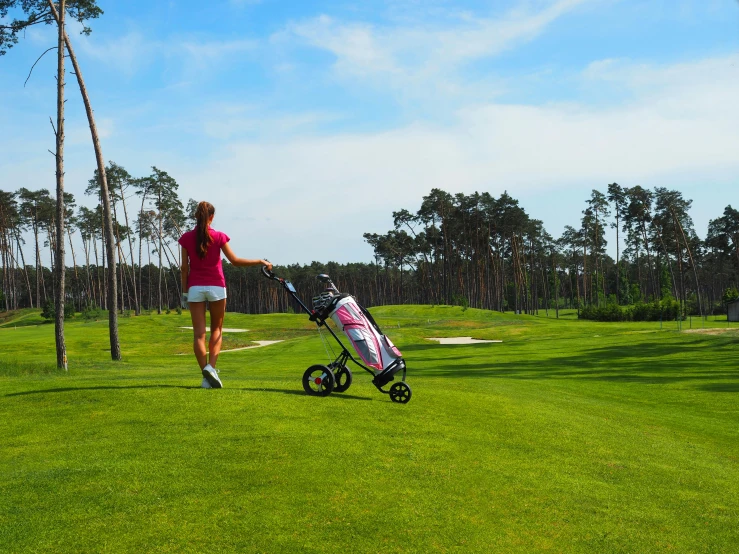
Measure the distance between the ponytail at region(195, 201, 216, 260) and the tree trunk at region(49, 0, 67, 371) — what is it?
10.4 meters

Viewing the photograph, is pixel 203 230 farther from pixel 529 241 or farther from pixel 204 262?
pixel 529 241

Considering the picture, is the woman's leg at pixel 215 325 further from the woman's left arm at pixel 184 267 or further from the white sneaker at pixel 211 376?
the woman's left arm at pixel 184 267

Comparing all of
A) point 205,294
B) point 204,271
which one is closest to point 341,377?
point 205,294

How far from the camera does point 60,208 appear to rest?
19547 mm

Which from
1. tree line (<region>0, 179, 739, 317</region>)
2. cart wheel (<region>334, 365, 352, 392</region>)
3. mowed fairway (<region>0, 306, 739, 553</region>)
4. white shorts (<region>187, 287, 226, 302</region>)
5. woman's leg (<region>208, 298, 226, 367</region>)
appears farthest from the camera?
tree line (<region>0, 179, 739, 317</region>)

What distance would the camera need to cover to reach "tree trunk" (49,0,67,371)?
1814 cm

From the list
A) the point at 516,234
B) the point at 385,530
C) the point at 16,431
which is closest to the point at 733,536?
the point at 385,530

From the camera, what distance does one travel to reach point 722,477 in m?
7.80

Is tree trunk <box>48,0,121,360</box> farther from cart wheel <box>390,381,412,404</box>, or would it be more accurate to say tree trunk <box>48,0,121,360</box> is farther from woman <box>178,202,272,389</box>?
cart wheel <box>390,381,412,404</box>

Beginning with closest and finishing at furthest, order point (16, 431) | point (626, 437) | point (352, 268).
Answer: point (16, 431) → point (626, 437) → point (352, 268)

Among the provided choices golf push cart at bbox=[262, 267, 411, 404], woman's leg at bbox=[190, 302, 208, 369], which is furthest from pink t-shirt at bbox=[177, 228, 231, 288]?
golf push cart at bbox=[262, 267, 411, 404]

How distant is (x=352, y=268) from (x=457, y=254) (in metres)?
57.8

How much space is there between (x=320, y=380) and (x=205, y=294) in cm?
214

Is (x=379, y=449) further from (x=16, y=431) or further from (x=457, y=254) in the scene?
(x=457, y=254)
